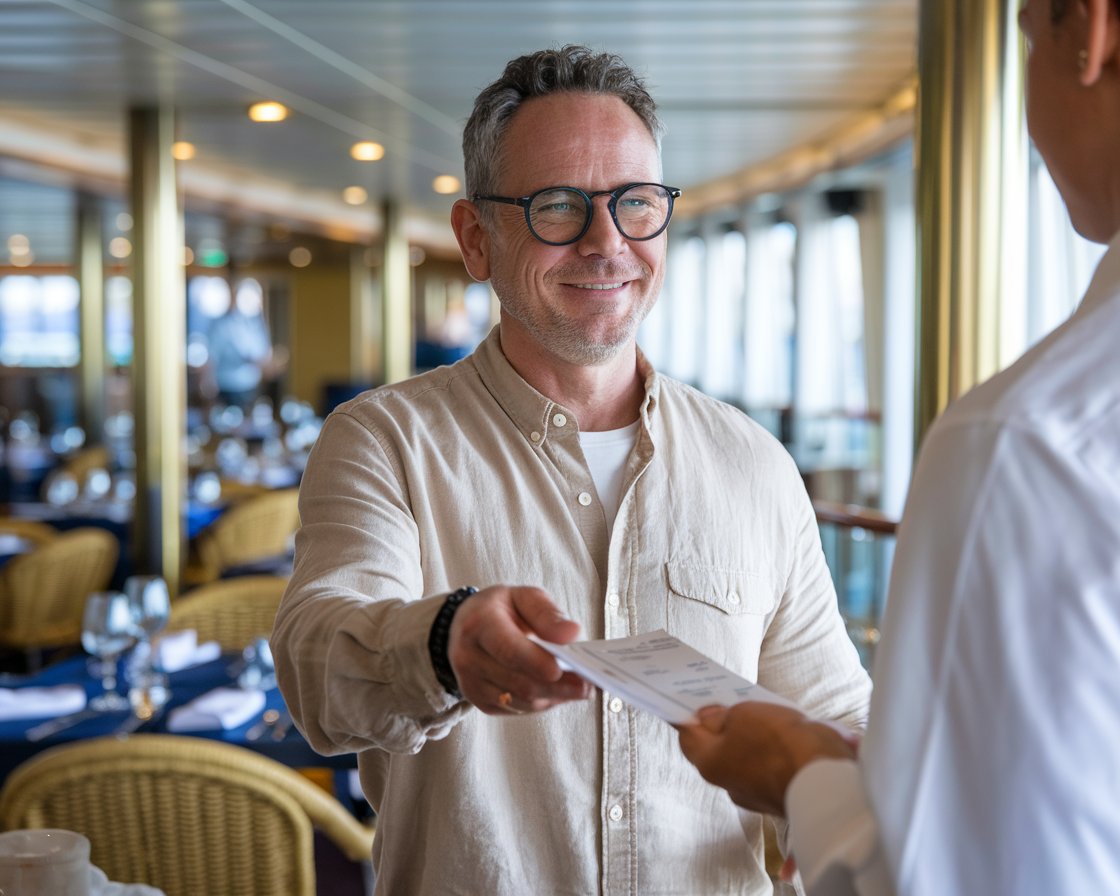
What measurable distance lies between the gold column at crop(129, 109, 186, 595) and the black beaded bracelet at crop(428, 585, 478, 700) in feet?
19.0

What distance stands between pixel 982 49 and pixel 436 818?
7.72 feet

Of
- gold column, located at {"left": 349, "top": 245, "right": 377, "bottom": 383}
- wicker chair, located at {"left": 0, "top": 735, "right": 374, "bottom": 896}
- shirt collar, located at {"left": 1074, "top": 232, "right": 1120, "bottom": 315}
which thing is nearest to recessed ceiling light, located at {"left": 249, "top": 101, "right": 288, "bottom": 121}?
wicker chair, located at {"left": 0, "top": 735, "right": 374, "bottom": 896}

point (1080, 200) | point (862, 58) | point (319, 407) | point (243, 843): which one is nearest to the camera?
point (1080, 200)

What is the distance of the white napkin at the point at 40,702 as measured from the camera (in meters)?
3.15

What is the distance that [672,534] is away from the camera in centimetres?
173

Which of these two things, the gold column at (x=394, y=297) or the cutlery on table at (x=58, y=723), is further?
the gold column at (x=394, y=297)

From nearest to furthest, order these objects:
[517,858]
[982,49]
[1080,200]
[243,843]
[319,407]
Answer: [1080,200]
[517,858]
[243,843]
[982,49]
[319,407]

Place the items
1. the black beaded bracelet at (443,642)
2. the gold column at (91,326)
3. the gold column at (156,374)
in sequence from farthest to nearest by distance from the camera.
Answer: the gold column at (91,326) → the gold column at (156,374) → the black beaded bracelet at (443,642)

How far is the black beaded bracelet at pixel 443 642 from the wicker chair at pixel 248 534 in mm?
5529

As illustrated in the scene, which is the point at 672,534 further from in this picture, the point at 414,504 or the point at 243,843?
the point at 243,843

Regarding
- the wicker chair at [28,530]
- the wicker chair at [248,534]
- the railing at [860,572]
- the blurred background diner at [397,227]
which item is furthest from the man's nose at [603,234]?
the wicker chair at [28,530]

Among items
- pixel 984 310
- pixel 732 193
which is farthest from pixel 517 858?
pixel 732 193

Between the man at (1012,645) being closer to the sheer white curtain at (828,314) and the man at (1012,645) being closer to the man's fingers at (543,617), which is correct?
the man's fingers at (543,617)

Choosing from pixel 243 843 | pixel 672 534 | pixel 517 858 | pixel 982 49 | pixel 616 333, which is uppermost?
pixel 982 49
